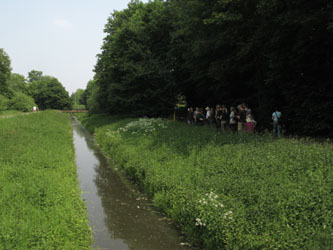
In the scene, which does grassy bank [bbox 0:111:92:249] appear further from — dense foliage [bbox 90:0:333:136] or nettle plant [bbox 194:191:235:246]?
dense foliage [bbox 90:0:333:136]

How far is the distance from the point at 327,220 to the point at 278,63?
14611 mm

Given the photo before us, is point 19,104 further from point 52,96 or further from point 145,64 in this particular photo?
point 145,64

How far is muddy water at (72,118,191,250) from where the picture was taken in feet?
26.2

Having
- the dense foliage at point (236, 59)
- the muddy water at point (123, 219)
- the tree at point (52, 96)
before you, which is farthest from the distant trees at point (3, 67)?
the muddy water at point (123, 219)

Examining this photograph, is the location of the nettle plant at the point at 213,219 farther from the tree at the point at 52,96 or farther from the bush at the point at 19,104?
the tree at the point at 52,96

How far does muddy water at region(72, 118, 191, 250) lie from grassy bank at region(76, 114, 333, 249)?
53 cm

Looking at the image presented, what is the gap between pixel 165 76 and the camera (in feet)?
110

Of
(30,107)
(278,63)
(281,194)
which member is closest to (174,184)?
(281,194)

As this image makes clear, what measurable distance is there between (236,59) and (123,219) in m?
15.9

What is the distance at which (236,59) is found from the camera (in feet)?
71.2

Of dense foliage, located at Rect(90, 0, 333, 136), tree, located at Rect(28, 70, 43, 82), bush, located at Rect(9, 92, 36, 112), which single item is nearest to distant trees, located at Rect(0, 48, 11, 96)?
bush, located at Rect(9, 92, 36, 112)

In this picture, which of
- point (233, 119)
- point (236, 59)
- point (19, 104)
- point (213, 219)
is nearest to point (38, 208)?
point (213, 219)

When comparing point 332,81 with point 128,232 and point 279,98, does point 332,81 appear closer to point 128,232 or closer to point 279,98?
point 279,98

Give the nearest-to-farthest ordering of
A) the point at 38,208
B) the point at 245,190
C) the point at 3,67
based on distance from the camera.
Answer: the point at 38,208 → the point at 245,190 → the point at 3,67
